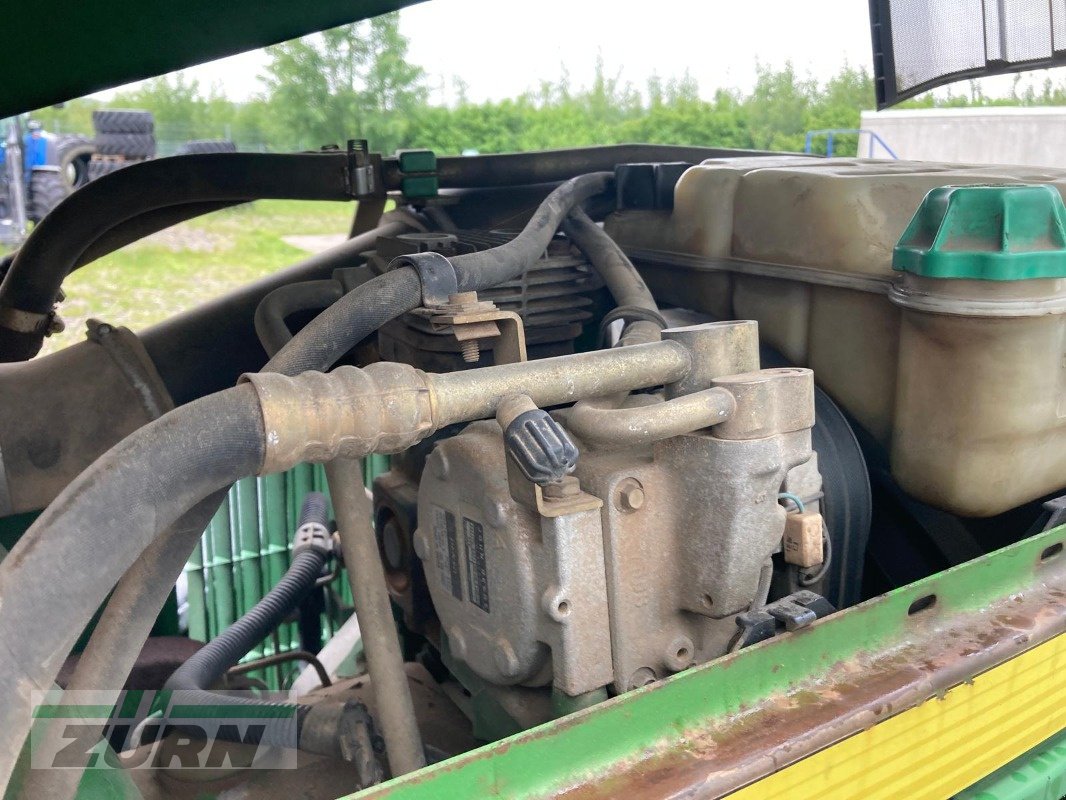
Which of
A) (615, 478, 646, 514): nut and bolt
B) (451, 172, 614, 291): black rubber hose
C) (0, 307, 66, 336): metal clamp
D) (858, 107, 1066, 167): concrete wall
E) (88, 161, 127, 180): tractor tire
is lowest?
(615, 478, 646, 514): nut and bolt

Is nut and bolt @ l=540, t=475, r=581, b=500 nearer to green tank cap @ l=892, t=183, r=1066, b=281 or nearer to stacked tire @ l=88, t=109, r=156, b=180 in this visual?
green tank cap @ l=892, t=183, r=1066, b=281

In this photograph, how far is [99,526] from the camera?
725 millimetres

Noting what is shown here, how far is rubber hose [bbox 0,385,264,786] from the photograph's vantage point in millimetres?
696

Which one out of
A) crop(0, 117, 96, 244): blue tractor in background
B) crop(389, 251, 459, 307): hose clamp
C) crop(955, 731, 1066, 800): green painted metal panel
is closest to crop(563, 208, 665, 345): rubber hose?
crop(389, 251, 459, 307): hose clamp

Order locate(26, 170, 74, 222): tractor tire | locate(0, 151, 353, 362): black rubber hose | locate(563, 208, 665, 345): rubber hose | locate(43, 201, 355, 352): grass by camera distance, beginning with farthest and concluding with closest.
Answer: locate(26, 170, 74, 222): tractor tire, locate(43, 201, 355, 352): grass, locate(0, 151, 353, 362): black rubber hose, locate(563, 208, 665, 345): rubber hose

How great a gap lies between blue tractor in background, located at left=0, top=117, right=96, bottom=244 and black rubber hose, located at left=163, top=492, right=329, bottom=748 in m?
9.85

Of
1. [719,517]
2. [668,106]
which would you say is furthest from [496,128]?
[719,517]

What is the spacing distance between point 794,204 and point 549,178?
670 millimetres

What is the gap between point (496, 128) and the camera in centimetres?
1920

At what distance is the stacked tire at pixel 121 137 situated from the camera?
41.5 ft

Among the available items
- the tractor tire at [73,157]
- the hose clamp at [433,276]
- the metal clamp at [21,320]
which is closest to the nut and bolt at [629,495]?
the hose clamp at [433,276]

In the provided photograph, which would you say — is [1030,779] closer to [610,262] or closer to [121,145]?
[610,262]

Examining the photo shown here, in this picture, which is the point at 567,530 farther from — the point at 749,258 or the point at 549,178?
the point at 549,178

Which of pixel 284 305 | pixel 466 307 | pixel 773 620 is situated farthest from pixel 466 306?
pixel 773 620
